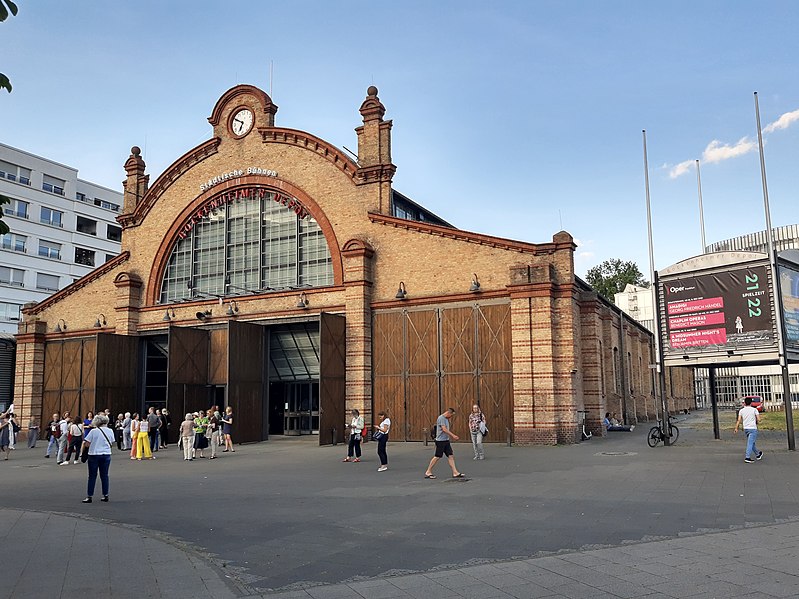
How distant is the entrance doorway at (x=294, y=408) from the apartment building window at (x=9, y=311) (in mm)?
34417

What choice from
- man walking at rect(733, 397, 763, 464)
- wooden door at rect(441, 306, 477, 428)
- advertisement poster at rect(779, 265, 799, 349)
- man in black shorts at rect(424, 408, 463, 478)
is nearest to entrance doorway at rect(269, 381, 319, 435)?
wooden door at rect(441, 306, 477, 428)

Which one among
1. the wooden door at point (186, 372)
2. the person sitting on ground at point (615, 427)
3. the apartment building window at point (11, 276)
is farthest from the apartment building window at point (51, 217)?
the person sitting on ground at point (615, 427)

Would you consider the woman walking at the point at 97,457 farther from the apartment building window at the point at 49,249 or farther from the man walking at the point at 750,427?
the apartment building window at the point at 49,249

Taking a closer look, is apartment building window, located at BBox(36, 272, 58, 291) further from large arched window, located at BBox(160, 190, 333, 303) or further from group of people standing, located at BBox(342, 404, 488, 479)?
group of people standing, located at BBox(342, 404, 488, 479)

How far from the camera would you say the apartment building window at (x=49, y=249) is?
5919 centimetres

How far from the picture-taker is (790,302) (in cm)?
2111

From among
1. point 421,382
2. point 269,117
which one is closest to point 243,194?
point 269,117

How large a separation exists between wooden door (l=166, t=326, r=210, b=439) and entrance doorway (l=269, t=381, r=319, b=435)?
4.00 m

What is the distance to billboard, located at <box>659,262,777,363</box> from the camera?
2081 cm

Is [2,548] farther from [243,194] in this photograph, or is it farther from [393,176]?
[243,194]

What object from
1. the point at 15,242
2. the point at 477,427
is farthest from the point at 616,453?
the point at 15,242

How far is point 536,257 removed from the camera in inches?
982

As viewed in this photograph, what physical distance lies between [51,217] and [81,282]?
29.3m

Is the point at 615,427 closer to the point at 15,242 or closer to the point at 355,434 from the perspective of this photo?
the point at 355,434
